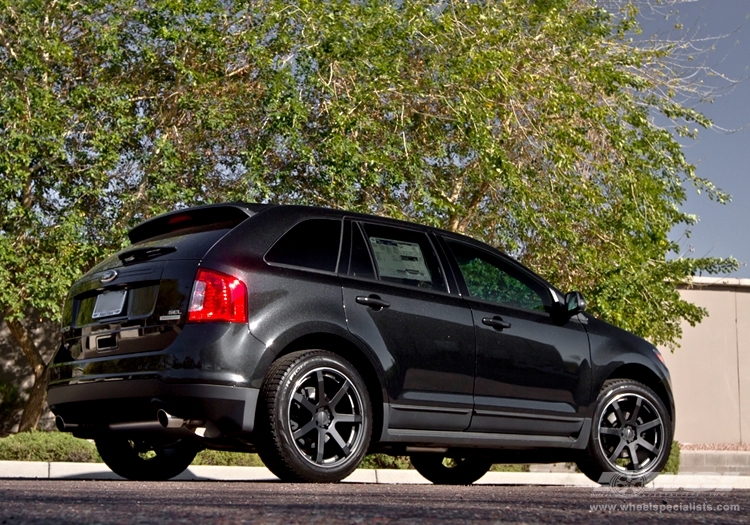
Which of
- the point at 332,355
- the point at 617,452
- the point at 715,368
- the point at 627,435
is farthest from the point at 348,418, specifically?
the point at 715,368

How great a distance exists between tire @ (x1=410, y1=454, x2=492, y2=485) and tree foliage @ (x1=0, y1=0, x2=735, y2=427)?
545 centimetres

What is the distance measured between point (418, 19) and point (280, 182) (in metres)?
3.10

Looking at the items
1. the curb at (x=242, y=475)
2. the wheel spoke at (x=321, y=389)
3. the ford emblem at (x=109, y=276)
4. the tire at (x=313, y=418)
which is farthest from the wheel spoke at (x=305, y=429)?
the curb at (x=242, y=475)

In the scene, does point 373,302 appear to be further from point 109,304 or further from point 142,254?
point 109,304

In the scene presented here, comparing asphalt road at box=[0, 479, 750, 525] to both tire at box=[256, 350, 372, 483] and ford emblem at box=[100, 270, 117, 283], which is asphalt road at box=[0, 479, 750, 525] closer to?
tire at box=[256, 350, 372, 483]

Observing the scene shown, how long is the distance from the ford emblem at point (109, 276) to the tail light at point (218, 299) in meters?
0.80

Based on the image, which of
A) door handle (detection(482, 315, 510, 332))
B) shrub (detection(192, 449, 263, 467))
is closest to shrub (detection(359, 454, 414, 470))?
shrub (detection(192, 449, 263, 467))

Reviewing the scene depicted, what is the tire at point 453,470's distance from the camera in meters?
8.02

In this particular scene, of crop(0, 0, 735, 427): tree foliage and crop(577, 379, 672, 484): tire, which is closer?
crop(577, 379, 672, 484): tire

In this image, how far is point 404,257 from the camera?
6.80 meters

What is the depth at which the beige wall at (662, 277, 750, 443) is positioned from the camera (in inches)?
800

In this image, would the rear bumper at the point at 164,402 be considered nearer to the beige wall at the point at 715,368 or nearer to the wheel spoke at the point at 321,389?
the wheel spoke at the point at 321,389

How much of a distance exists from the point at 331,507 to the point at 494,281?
3674 millimetres

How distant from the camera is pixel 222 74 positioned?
14281mm
